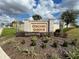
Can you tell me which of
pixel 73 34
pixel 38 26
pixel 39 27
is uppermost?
pixel 38 26

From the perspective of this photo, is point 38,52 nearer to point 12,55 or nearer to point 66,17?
point 12,55

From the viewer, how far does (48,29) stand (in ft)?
65.9

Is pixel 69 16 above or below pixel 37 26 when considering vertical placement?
above

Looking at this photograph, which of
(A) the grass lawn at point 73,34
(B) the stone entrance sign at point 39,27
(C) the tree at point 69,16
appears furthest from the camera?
(C) the tree at point 69,16

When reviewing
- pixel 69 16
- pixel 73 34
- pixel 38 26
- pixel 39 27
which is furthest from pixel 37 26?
pixel 69 16

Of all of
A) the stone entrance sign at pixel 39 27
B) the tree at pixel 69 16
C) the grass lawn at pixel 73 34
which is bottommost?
the grass lawn at pixel 73 34

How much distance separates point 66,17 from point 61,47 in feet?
63.0

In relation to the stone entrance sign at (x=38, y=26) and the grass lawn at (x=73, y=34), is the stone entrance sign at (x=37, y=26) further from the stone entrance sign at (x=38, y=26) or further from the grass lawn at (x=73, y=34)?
the grass lawn at (x=73, y=34)

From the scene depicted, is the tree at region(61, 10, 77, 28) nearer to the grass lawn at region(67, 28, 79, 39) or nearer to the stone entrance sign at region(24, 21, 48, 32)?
the grass lawn at region(67, 28, 79, 39)

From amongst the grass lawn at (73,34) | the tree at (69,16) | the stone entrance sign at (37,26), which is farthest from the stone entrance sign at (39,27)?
the tree at (69,16)

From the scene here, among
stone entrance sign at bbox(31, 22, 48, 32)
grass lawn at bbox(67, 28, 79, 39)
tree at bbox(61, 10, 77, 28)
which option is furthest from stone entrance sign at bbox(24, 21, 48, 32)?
tree at bbox(61, 10, 77, 28)

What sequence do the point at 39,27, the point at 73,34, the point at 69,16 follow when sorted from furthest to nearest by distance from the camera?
the point at 69,16 < the point at 73,34 < the point at 39,27

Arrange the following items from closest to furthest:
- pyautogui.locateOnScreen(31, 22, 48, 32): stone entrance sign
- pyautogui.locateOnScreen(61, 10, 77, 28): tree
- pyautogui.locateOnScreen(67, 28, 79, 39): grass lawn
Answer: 1. pyautogui.locateOnScreen(67, 28, 79, 39): grass lawn
2. pyautogui.locateOnScreen(31, 22, 48, 32): stone entrance sign
3. pyautogui.locateOnScreen(61, 10, 77, 28): tree

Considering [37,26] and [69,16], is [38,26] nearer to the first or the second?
[37,26]
